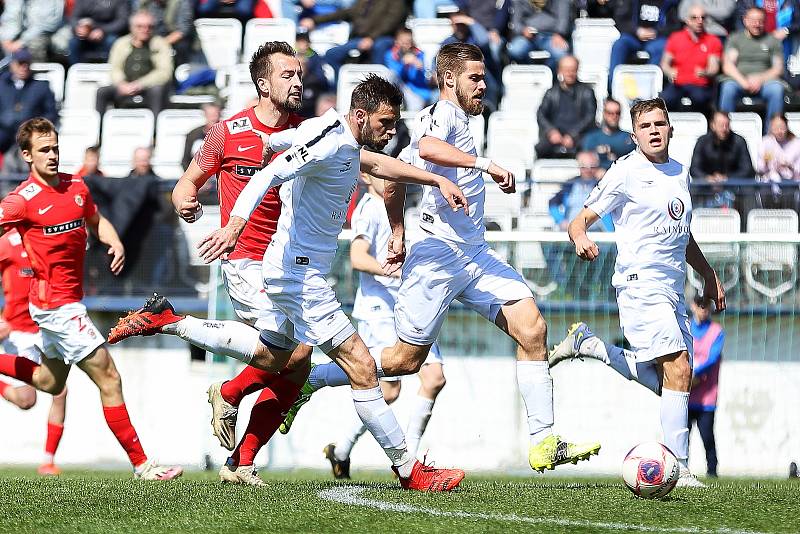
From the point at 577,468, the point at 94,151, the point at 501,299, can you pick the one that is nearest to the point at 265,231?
the point at 501,299

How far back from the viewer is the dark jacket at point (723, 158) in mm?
13258

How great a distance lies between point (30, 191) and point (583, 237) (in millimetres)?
4233

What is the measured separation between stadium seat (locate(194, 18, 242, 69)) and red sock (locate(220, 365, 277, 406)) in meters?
9.30

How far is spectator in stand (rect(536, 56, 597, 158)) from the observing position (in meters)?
14.2

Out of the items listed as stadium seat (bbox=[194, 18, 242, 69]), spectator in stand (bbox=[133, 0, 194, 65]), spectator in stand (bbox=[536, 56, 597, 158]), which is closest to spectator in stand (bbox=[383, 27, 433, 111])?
spectator in stand (bbox=[536, 56, 597, 158])

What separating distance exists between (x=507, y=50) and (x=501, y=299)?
8.73 meters

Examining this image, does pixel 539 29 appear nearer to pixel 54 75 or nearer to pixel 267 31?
pixel 267 31

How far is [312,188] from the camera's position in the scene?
7285 millimetres

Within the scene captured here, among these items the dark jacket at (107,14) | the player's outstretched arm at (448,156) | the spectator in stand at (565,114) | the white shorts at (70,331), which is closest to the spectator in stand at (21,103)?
the dark jacket at (107,14)

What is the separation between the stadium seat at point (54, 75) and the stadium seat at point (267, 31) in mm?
2604

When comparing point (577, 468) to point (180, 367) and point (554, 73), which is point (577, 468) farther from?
point (554, 73)

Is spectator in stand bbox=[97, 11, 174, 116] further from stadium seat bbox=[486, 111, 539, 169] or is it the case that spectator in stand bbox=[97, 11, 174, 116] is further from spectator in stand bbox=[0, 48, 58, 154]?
stadium seat bbox=[486, 111, 539, 169]

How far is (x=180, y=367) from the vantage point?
42.5 feet

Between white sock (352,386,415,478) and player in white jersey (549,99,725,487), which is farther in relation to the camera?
player in white jersey (549,99,725,487)
